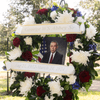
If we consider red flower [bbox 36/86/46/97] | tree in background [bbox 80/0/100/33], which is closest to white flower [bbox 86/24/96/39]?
red flower [bbox 36/86/46/97]

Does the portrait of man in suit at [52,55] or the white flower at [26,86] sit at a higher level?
the portrait of man in suit at [52,55]

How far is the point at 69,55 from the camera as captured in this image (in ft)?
14.7

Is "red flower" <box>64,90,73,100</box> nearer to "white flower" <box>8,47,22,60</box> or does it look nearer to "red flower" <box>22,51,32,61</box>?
"red flower" <box>22,51,32,61</box>

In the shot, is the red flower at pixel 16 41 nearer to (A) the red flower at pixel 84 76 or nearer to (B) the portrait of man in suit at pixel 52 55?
(B) the portrait of man in suit at pixel 52 55

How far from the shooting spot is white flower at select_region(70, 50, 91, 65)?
13.3ft

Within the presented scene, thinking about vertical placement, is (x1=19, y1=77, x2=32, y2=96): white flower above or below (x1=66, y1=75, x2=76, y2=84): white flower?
below

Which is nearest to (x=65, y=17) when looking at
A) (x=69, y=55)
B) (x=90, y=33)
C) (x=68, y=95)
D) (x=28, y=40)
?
(x=90, y=33)

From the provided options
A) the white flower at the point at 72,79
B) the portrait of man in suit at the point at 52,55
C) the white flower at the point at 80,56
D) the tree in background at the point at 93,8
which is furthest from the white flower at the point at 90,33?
the tree in background at the point at 93,8

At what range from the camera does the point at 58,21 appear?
4438 mm

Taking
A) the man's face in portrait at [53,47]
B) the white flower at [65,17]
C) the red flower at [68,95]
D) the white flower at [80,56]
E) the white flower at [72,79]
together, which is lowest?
the red flower at [68,95]

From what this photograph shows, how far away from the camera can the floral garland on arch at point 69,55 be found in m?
4.12

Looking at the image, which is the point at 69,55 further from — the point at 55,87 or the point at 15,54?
the point at 15,54

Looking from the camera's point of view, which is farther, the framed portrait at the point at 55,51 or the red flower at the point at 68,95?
the framed portrait at the point at 55,51

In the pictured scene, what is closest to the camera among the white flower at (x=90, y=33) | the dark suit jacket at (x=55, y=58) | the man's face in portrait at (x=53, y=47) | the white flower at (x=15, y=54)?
the white flower at (x=90, y=33)
